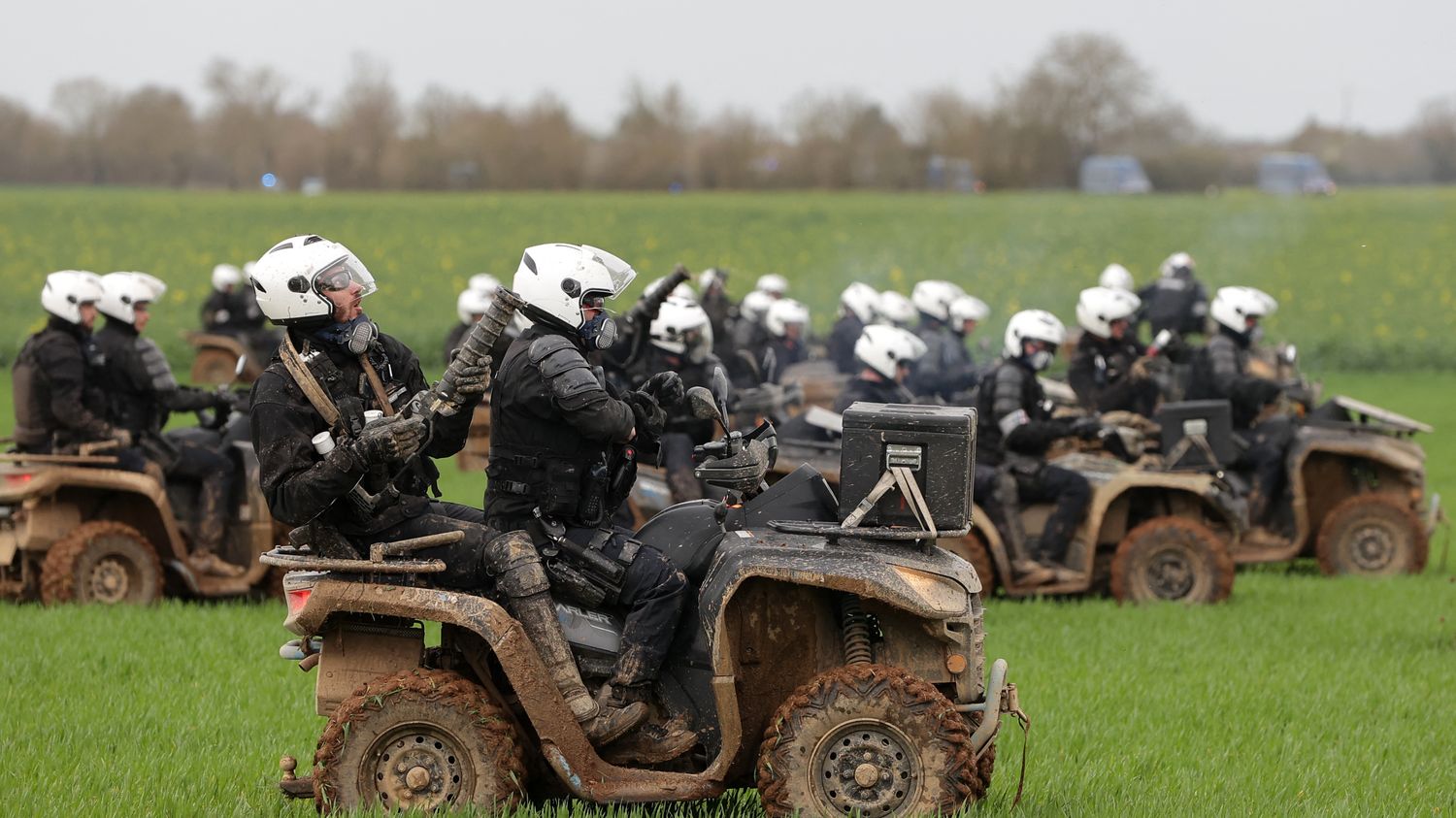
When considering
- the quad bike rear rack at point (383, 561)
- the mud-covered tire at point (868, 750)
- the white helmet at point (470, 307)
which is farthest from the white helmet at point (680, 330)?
the mud-covered tire at point (868, 750)

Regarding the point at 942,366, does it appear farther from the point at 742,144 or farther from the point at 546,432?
the point at 742,144

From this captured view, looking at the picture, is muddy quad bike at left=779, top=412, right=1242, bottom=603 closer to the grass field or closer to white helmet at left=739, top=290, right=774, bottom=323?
white helmet at left=739, top=290, right=774, bottom=323

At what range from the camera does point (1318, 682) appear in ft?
35.0

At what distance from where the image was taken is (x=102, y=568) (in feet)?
42.7

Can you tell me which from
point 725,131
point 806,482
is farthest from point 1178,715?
point 725,131

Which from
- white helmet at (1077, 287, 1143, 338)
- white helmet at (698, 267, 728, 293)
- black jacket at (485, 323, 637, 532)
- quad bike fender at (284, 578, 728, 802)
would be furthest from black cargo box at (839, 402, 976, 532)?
white helmet at (698, 267, 728, 293)

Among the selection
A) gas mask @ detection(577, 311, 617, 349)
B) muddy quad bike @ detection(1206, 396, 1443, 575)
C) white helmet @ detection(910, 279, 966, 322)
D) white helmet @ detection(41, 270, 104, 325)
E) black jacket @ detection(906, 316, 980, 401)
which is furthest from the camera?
white helmet @ detection(910, 279, 966, 322)

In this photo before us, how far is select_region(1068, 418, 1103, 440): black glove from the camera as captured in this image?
13.8 m

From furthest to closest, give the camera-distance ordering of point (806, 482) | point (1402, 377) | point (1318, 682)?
point (1402, 377) → point (1318, 682) → point (806, 482)

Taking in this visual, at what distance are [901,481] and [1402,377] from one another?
33260 mm

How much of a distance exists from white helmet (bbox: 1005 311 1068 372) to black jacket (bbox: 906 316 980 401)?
4.61m

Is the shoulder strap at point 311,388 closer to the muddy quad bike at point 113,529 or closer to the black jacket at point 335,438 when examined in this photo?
the black jacket at point 335,438

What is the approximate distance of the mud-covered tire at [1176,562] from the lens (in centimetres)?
1373

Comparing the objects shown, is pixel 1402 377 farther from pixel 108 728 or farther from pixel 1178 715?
pixel 108 728
